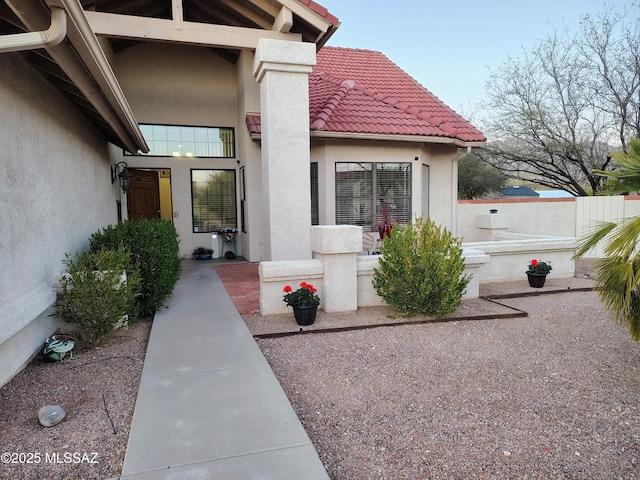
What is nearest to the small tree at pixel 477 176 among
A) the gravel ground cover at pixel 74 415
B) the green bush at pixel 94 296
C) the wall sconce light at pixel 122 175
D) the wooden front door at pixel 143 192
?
the wooden front door at pixel 143 192

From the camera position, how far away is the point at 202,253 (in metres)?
11.9

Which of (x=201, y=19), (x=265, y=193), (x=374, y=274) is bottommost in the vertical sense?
(x=374, y=274)

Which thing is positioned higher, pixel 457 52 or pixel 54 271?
pixel 457 52

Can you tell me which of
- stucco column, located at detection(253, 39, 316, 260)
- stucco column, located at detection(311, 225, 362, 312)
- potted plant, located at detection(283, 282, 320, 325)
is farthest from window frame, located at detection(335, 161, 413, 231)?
potted plant, located at detection(283, 282, 320, 325)

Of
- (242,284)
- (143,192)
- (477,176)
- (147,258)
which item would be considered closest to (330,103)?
(242,284)

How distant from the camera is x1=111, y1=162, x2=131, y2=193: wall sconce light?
10.4 metres

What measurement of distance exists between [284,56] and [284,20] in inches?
46.4

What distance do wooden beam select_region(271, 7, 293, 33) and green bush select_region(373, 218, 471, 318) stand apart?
503 centimetres

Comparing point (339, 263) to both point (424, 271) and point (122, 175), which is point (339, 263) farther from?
point (122, 175)

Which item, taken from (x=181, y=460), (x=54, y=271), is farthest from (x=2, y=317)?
(x=181, y=460)

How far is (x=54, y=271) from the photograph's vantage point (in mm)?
4996

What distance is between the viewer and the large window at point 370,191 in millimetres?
10102

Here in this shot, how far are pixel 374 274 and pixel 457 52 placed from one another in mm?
20109

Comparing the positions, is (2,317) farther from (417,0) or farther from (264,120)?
(417,0)
